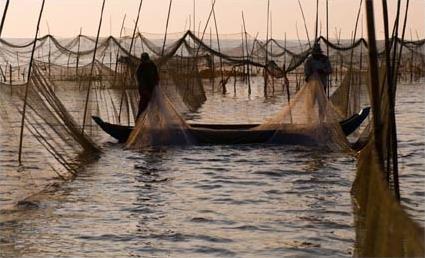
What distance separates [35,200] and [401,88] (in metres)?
20.8

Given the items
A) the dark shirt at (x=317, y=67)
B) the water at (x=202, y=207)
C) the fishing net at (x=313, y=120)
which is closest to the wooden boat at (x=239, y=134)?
the fishing net at (x=313, y=120)

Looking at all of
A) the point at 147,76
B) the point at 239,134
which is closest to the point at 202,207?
the point at 239,134

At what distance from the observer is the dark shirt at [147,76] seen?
431 inches

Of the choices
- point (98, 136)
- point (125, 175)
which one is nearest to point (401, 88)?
point (98, 136)

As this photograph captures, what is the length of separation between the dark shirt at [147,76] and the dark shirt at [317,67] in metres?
2.12

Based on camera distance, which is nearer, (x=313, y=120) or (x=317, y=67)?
(x=313, y=120)

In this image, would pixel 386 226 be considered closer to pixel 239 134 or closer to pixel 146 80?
pixel 239 134

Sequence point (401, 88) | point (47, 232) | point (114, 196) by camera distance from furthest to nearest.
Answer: point (401, 88) → point (114, 196) → point (47, 232)

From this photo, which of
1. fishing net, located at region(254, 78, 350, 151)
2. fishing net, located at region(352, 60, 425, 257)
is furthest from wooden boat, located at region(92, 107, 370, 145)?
fishing net, located at region(352, 60, 425, 257)

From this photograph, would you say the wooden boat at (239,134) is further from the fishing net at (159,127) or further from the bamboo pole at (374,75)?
the bamboo pole at (374,75)

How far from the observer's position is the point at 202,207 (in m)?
6.83

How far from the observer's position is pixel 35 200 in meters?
6.82

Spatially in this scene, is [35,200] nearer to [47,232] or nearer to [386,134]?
[47,232]

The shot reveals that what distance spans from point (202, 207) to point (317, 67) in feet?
15.3
